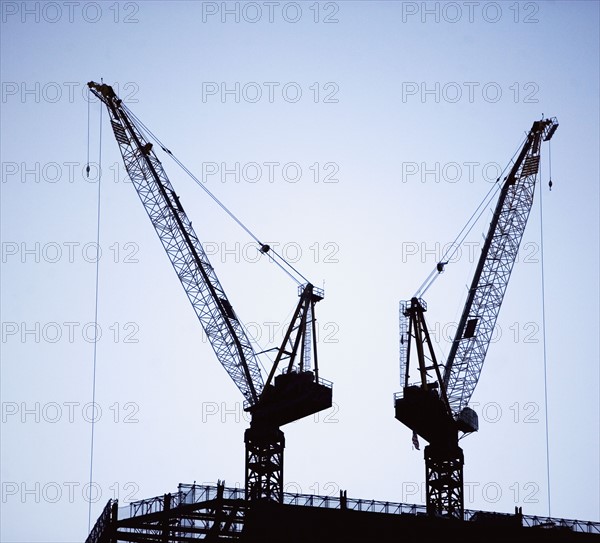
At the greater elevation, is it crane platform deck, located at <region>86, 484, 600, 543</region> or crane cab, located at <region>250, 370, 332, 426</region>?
crane cab, located at <region>250, 370, 332, 426</region>

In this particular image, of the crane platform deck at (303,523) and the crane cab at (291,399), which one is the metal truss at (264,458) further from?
the crane platform deck at (303,523)

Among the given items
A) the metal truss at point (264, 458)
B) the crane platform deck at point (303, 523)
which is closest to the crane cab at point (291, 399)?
the metal truss at point (264, 458)

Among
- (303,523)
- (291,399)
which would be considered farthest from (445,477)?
(303,523)

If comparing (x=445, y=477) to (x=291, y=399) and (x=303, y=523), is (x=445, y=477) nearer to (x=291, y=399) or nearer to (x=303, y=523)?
(x=291, y=399)

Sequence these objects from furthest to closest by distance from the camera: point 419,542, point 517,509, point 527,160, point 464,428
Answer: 1. point 527,160
2. point 464,428
3. point 517,509
4. point 419,542

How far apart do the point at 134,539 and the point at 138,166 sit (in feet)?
153

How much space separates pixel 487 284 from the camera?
11406cm

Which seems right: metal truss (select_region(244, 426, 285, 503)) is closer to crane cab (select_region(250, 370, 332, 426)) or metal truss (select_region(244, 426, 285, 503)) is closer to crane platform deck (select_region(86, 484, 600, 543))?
crane cab (select_region(250, 370, 332, 426))

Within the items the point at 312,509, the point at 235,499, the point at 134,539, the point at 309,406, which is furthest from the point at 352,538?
the point at 309,406

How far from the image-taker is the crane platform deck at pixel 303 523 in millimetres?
71562

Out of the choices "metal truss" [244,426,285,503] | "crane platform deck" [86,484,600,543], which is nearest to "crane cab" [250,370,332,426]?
"metal truss" [244,426,285,503]

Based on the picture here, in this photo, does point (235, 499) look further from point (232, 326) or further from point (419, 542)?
point (232, 326)

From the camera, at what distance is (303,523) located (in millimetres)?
73375

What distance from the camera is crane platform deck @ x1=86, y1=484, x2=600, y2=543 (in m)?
71.6
